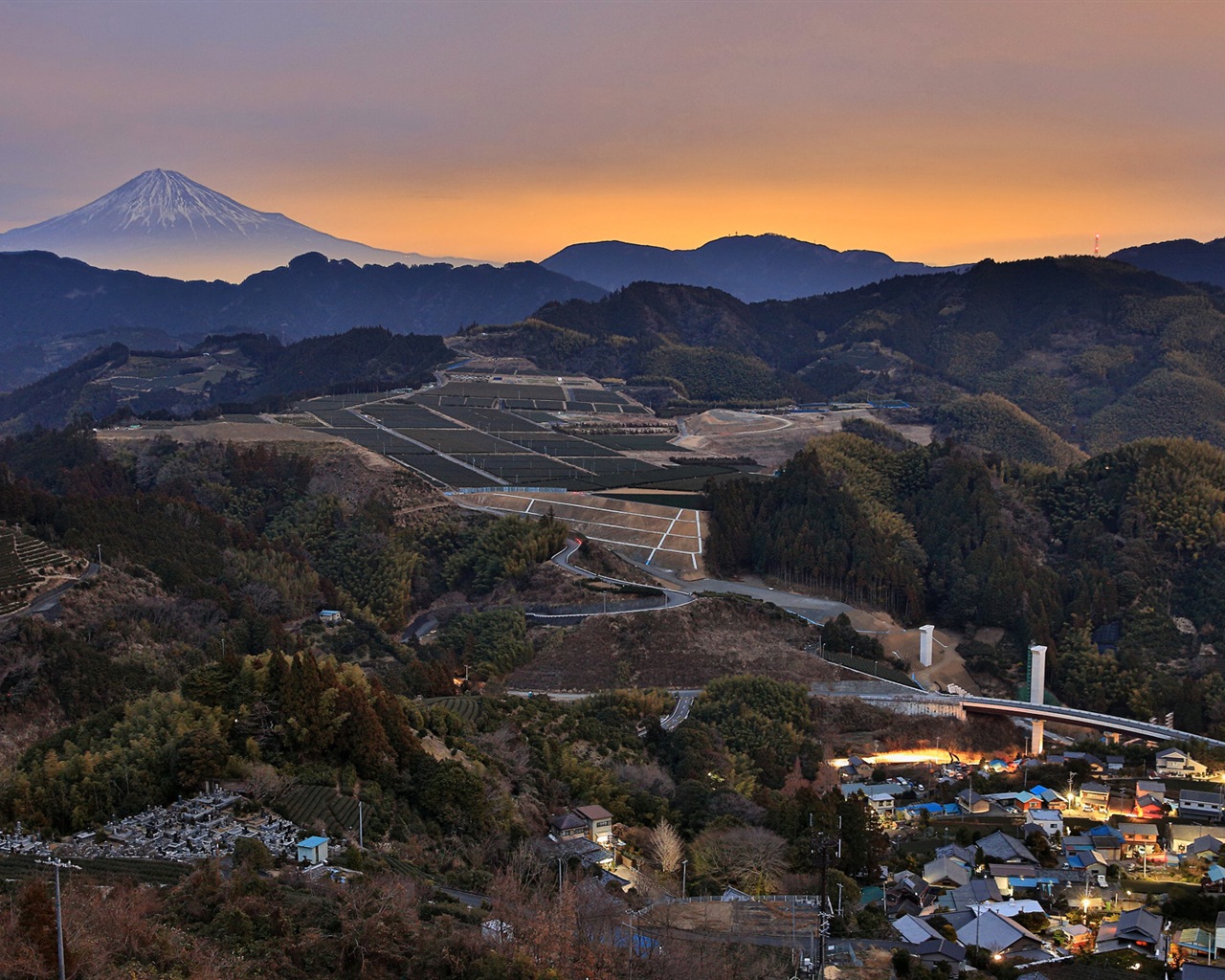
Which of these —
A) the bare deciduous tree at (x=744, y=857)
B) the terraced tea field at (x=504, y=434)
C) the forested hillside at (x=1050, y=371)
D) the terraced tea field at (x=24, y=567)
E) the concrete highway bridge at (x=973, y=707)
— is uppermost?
the forested hillside at (x=1050, y=371)

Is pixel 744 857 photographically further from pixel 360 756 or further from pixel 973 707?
pixel 973 707

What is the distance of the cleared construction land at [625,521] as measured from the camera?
8388 centimetres

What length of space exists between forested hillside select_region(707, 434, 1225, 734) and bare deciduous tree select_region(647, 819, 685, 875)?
37327 millimetres

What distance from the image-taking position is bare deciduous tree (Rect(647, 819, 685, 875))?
1353 inches

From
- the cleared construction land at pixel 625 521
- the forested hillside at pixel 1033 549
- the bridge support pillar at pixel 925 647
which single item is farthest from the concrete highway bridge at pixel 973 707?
the cleared construction land at pixel 625 521

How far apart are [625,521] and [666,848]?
54728 millimetres

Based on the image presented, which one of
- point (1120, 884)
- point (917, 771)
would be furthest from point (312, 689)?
point (917, 771)

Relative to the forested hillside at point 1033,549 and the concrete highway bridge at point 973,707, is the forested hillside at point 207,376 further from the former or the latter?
the concrete highway bridge at point 973,707

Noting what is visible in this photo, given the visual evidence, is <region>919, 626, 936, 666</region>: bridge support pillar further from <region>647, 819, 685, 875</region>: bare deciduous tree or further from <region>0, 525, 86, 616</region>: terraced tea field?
<region>0, 525, 86, 616</region>: terraced tea field

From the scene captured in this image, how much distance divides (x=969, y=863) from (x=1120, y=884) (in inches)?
153

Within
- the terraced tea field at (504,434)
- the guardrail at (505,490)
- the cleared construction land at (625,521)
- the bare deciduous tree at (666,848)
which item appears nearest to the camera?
the bare deciduous tree at (666,848)

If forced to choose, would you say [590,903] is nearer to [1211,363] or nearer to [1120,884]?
[1120,884]

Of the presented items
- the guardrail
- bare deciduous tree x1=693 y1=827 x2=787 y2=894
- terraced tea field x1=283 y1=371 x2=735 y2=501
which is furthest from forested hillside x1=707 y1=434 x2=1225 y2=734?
bare deciduous tree x1=693 y1=827 x2=787 y2=894

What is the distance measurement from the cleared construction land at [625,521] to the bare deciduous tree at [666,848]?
45294 millimetres
